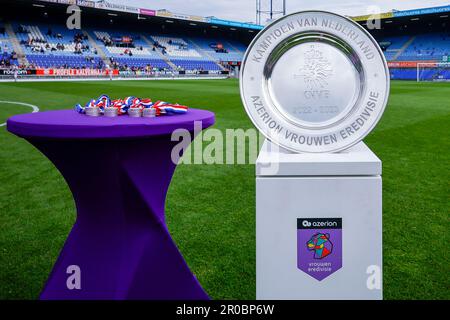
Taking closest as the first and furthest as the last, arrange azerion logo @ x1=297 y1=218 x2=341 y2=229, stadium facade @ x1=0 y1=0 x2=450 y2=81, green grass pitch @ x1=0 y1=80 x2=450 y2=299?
azerion logo @ x1=297 y1=218 x2=341 y2=229 → green grass pitch @ x1=0 y1=80 x2=450 y2=299 → stadium facade @ x1=0 y1=0 x2=450 y2=81

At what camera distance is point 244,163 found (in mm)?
5941

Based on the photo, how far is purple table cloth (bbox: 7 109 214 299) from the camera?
1.96 m

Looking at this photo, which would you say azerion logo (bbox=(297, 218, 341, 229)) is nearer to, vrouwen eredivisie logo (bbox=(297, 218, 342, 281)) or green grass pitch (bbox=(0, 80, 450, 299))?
vrouwen eredivisie logo (bbox=(297, 218, 342, 281))

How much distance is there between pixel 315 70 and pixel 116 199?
1.14m

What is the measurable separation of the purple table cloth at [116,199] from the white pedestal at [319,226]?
495mm

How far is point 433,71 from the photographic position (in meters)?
36.9

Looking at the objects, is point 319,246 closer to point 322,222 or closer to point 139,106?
point 322,222

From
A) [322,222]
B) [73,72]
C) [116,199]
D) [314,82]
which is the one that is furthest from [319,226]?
[73,72]

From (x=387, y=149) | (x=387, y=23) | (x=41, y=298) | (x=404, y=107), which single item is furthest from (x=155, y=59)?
(x=41, y=298)

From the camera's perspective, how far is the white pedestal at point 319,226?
2.06 metres

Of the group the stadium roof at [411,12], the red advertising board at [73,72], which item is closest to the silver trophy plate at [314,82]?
the red advertising board at [73,72]

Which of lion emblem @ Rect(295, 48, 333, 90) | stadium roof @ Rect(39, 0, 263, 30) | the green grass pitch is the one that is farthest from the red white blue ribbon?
stadium roof @ Rect(39, 0, 263, 30)

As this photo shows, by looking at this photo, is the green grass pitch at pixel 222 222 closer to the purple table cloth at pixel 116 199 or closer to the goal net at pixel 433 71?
the purple table cloth at pixel 116 199
